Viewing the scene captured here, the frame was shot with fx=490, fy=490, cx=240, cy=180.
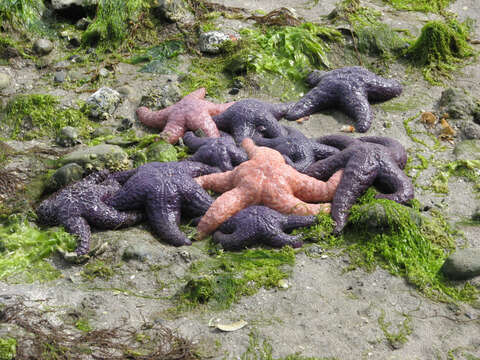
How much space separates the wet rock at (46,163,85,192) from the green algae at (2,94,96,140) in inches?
55.0

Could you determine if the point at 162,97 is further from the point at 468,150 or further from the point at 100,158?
the point at 468,150

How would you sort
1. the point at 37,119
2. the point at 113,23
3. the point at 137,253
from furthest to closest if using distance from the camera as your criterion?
the point at 113,23 < the point at 37,119 < the point at 137,253

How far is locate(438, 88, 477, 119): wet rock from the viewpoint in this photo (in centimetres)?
790

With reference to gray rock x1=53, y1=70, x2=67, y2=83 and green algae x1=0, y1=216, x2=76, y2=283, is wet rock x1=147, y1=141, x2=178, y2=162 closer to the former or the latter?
green algae x1=0, y1=216, x2=76, y2=283

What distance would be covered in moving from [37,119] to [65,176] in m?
1.99

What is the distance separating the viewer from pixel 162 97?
332 inches

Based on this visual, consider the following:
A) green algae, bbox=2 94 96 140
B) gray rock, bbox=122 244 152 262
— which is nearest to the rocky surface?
gray rock, bbox=122 244 152 262

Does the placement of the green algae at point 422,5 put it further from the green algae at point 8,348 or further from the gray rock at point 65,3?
the green algae at point 8,348

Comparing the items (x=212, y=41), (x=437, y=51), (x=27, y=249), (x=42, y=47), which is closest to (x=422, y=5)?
(x=437, y=51)

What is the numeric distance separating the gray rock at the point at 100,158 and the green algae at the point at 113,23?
3573mm

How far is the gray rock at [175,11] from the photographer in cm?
1004

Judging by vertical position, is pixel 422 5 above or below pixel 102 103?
above

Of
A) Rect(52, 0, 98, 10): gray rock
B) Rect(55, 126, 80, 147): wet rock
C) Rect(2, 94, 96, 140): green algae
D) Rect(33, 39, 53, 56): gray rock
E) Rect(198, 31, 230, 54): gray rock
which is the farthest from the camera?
Rect(52, 0, 98, 10): gray rock

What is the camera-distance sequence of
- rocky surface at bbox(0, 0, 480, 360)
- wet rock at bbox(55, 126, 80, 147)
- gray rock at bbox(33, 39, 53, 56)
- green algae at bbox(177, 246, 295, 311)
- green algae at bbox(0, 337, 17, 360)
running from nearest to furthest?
green algae at bbox(0, 337, 17, 360) < rocky surface at bbox(0, 0, 480, 360) < green algae at bbox(177, 246, 295, 311) < wet rock at bbox(55, 126, 80, 147) < gray rock at bbox(33, 39, 53, 56)
